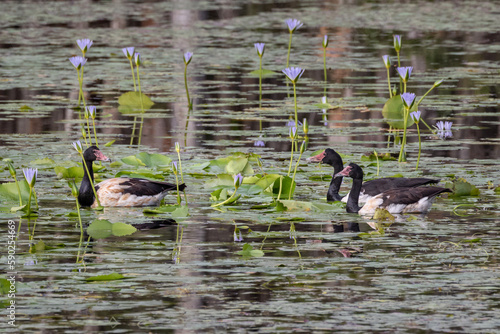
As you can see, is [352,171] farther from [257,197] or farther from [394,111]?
[394,111]

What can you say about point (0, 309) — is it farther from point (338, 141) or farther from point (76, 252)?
point (338, 141)

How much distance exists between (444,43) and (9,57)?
981cm

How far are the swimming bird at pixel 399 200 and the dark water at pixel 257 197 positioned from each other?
148mm

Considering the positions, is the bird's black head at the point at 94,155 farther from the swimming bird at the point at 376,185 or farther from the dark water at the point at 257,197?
the swimming bird at the point at 376,185

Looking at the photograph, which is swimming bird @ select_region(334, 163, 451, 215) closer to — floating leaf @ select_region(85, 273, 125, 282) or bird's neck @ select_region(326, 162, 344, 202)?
bird's neck @ select_region(326, 162, 344, 202)

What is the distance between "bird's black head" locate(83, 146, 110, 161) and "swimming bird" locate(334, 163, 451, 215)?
225cm

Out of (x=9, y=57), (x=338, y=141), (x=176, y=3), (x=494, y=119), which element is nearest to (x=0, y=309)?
(x=338, y=141)

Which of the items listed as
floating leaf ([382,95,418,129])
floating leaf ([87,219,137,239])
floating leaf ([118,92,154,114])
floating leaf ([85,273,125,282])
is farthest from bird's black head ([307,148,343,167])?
floating leaf ([118,92,154,114])

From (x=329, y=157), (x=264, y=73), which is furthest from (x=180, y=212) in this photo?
(x=264, y=73)

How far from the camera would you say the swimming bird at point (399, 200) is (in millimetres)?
8148

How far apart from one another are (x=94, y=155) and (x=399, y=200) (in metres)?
2.75

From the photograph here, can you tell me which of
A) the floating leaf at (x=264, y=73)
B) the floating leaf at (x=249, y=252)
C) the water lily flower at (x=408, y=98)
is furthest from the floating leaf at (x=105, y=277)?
the floating leaf at (x=264, y=73)

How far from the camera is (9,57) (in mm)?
20172

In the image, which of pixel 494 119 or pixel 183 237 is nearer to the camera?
pixel 183 237
